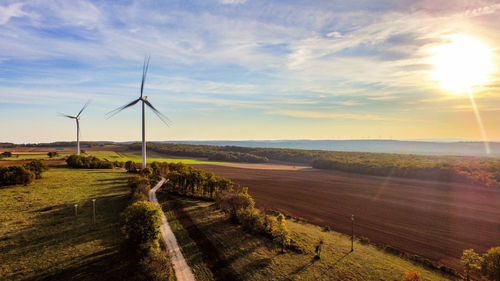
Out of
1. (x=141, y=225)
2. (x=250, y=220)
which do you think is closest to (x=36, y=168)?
(x=141, y=225)

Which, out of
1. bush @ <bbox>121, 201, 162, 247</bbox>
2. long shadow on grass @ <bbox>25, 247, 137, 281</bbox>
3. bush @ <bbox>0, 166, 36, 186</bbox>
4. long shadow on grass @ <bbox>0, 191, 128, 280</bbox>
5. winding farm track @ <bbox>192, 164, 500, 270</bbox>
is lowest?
winding farm track @ <bbox>192, 164, 500, 270</bbox>

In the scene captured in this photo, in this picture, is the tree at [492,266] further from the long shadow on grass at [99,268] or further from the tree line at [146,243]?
the long shadow on grass at [99,268]

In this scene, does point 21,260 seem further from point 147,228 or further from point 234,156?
point 234,156

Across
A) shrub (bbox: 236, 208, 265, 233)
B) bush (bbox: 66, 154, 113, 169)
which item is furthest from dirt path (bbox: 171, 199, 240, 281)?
bush (bbox: 66, 154, 113, 169)


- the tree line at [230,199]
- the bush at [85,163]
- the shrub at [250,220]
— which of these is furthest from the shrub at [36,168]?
the shrub at [250,220]

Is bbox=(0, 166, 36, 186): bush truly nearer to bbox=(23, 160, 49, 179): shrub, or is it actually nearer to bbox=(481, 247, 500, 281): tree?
bbox=(23, 160, 49, 179): shrub
